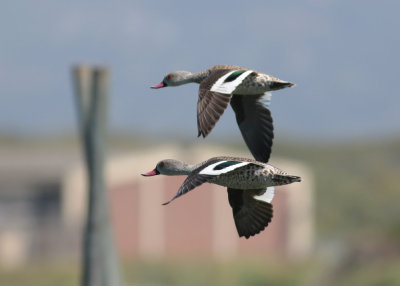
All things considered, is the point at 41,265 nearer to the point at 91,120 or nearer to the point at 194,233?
the point at 194,233

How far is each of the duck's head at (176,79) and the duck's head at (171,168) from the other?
0.28 m

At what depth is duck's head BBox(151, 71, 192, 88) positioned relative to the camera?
3246mm

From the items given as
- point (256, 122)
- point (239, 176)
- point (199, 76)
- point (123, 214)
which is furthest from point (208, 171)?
point (123, 214)

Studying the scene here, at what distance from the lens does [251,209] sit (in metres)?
3.44

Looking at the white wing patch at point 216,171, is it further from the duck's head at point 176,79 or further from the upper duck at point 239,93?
the duck's head at point 176,79

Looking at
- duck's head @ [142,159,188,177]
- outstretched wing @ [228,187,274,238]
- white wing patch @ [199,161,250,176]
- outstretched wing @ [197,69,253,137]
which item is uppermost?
outstretched wing @ [197,69,253,137]

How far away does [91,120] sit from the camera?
13.0m

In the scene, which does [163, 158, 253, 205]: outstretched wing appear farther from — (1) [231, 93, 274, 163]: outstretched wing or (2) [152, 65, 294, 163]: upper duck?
(1) [231, 93, 274, 163]: outstretched wing

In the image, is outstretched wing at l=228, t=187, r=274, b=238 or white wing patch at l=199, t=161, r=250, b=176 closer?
white wing patch at l=199, t=161, r=250, b=176

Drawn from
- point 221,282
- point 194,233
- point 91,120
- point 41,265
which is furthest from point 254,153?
point 194,233

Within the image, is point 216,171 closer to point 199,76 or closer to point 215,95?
point 215,95

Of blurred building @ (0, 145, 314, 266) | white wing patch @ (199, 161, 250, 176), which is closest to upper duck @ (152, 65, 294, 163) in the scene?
white wing patch @ (199, 161, 250, 176)

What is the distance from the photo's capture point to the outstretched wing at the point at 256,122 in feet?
10.9

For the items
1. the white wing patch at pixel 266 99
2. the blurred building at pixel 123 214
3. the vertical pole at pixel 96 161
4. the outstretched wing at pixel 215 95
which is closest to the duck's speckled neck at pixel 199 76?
the outstretched wing at pixel 215 95
